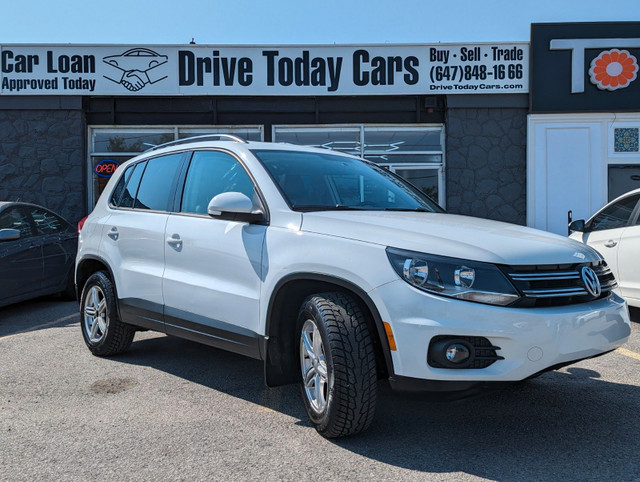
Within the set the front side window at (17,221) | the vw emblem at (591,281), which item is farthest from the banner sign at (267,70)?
the vw emblem at (591,281)

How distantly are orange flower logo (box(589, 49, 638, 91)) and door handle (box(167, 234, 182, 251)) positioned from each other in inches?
437

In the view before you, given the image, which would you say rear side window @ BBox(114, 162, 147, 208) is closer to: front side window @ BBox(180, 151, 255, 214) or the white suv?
the white suv

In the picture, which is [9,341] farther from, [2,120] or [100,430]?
[2,120]

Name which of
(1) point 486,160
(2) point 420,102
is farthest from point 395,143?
(1) point 486,160

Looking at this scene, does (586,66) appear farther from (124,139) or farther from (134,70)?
(124,139)

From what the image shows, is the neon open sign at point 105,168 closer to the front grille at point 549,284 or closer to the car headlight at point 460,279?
the car headlight at point 460,279

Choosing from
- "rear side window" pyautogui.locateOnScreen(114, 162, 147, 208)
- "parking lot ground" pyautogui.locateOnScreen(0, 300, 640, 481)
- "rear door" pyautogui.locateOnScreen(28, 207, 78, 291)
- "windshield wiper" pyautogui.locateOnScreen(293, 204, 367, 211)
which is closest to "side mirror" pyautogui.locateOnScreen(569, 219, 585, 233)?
"parking lot ground" pyautogui.locateOnScreen(0, 300, 640, 481)

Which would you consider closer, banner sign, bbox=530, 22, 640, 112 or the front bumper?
the front bumper

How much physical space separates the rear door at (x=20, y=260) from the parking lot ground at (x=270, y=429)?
2433mm

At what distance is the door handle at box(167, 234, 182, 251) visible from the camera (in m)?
4.32

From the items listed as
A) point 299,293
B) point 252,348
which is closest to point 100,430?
point 252,348

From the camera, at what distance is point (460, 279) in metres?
2.99

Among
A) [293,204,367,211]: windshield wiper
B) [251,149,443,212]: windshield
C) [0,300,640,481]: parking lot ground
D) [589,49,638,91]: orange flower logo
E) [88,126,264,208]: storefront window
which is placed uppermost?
[589,49,638,91]: orange flower logo

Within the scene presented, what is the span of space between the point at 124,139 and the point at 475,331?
1182cm
